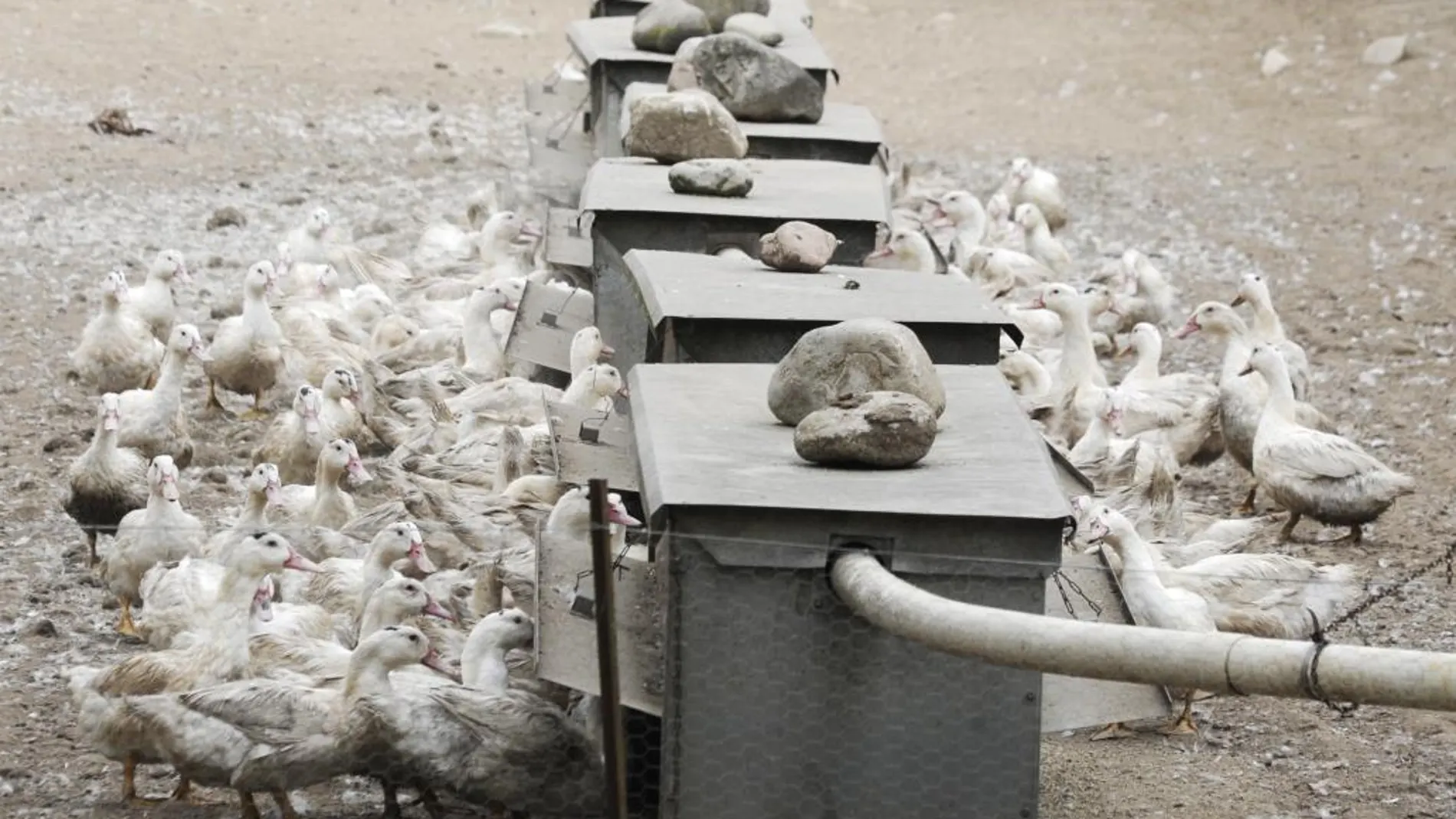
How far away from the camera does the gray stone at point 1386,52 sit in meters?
19.6

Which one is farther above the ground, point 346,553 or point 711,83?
point 711,83

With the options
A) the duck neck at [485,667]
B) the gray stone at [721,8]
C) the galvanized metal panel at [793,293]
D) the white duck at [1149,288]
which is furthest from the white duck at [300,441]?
the gray stone at [721,8]

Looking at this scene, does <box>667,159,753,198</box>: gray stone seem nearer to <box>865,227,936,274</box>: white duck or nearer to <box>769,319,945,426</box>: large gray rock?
<box>865,227,936,274</box>: white duck

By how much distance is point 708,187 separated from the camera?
33.5 ft

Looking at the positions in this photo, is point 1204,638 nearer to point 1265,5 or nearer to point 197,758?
point 197,758

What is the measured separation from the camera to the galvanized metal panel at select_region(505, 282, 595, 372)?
1080 cm

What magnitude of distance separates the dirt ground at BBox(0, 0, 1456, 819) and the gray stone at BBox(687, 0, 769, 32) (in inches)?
97.8

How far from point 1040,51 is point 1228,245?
733 centimetres

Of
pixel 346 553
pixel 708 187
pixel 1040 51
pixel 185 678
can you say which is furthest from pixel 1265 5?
pixel 185 678

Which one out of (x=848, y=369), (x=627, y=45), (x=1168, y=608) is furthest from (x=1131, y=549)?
(x=627, y=45)

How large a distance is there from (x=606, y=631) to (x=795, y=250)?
4.13 metres

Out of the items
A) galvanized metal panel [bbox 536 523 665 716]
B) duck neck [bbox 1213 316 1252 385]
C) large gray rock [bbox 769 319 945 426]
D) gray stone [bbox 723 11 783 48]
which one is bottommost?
duck neck [bbox 1213 316 1252 385]

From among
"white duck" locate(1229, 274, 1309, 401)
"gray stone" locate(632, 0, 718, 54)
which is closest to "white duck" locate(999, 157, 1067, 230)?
"gray stone" locate(632, 0, 718, 54)

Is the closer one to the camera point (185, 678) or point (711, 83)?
point (185, 678)
